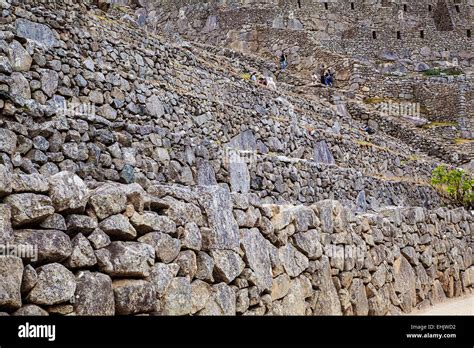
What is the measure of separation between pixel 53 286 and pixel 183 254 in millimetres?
1249

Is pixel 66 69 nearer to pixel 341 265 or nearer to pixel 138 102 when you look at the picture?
pixel 138 102

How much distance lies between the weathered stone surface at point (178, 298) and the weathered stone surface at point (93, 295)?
1.79 feet

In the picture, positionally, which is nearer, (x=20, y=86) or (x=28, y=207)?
(x=28, y=207)

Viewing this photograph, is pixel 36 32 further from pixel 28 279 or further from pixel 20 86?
pixel 28 279

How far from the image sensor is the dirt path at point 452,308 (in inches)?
324

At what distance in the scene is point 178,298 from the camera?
4.14m

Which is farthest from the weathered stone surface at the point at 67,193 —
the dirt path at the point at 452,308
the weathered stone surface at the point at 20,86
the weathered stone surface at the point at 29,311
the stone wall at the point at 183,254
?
the dirt path at the point at 452,308

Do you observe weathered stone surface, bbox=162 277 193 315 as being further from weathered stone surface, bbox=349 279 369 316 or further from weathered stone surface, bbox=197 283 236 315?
weathered stone surface, bbox=349 279 369 316

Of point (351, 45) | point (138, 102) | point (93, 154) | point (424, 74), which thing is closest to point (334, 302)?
point (93, 154)

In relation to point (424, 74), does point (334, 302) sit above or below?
below

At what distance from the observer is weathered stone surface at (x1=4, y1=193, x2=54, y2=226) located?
325cm

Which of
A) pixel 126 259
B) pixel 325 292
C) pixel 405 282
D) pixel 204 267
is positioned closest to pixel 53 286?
pixel 126 259

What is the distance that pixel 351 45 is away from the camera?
106 ft
